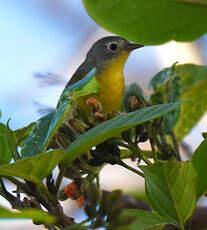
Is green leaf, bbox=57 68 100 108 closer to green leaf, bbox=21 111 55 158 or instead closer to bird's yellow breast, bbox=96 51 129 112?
green leaf, bbox=21 111 55 158

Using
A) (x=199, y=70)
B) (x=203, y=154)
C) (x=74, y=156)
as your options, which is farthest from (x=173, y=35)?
(x=74, y=156)

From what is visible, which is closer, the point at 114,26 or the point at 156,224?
the point at 156,224

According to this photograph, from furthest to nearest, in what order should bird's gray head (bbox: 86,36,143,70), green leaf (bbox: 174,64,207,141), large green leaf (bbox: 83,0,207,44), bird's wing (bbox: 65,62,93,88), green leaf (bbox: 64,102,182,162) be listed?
bird's gray head (bbox: 86,36,143,70) → bird's wing (bbox: 65,62,93,88) → green leaf (bbox: 174,64,207,141) → large green leaf (bbox: 83,0,207,44) → green leaf (bbox: 64,102,182,162)

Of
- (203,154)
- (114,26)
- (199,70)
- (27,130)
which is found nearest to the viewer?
(203,154)

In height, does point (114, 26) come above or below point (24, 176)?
above

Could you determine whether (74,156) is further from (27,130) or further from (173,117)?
(173,117)

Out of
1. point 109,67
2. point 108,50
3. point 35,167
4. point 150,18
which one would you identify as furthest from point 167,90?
point 108,50

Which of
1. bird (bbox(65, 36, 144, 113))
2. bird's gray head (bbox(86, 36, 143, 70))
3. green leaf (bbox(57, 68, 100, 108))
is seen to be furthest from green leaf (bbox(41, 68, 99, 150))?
bird's gray head (bbox(86, 36, 143, 70))

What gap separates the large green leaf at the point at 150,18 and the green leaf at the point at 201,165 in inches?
12.3

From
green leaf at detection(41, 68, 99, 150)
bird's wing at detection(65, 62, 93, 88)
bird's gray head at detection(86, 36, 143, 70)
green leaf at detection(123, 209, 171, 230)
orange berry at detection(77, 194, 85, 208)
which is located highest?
bird's gray head at detection(86, 36, 143, 70)

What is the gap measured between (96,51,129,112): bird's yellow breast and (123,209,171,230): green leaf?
22.2 inches

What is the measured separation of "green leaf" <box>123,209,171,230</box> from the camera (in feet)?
2.10

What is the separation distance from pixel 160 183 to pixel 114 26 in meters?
0.39

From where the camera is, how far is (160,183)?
0.67m
